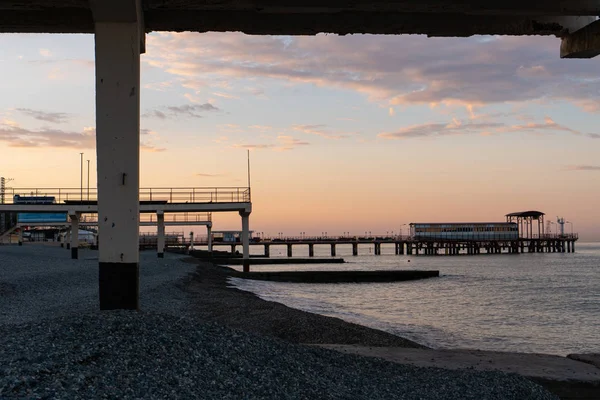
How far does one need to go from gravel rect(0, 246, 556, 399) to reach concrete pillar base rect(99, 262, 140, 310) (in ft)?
1.84

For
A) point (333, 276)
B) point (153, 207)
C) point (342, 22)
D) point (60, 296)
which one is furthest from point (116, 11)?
point (333, 276)

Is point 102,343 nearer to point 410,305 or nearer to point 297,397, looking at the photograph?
point 297,397

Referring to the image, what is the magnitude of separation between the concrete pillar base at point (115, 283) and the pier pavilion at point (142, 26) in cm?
1

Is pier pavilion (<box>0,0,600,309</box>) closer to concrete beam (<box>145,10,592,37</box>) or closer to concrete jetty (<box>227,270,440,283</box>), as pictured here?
concrete beam (<box>145,10,592,37</box>)

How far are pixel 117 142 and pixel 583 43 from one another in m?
7.45

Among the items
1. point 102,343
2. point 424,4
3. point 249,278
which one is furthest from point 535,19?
point 249,278

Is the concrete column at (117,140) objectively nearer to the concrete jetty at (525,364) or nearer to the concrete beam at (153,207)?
the concrete jetty at (525,364)

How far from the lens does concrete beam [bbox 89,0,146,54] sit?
8.04 m

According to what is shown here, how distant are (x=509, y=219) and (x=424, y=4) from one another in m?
132

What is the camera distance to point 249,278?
135ft

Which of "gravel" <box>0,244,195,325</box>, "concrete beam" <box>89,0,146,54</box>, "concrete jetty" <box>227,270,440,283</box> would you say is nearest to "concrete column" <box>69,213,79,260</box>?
"concrete jetty" <box>227,270,440,283</box>

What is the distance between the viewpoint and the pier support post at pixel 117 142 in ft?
27.1

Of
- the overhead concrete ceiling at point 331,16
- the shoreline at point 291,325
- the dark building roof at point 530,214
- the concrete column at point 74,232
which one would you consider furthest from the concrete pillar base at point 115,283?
the dark building roof at point 530,214

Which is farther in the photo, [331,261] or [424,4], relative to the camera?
[331,261]
